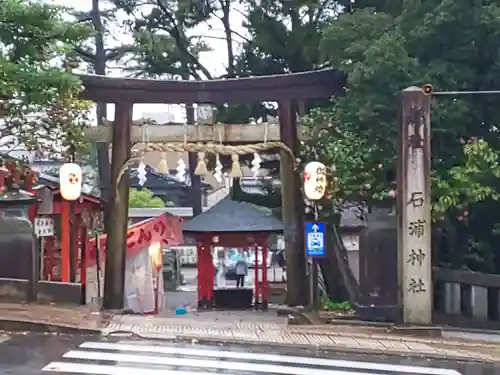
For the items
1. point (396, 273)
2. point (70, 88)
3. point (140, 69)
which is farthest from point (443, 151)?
point (140, 69)

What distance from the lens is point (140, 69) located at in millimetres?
30812

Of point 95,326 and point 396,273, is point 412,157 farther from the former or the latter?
point 95,326

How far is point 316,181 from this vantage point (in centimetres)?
1852

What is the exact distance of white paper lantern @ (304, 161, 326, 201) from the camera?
60.7ft

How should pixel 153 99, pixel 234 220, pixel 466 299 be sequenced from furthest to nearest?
Result: pixel 234 220
pixel 153 99
pixel 466 299

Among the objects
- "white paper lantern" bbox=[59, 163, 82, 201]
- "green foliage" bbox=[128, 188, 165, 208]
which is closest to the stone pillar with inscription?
"white paper lantern" bbox=[59, 163, 82, 201]

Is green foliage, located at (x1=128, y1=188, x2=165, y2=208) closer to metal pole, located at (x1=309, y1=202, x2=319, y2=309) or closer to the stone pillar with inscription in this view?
metal pole, located at (x1=309, y1=202, x2=319, y2=309)

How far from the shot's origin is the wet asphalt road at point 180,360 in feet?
36.1

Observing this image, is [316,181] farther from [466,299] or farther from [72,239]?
[72,239]

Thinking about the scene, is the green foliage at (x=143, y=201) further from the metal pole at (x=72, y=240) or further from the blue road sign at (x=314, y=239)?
the blue road sign at (x=314, y=239)

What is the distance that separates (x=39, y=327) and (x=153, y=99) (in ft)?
29.5

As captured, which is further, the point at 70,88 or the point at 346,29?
the point at 346,29

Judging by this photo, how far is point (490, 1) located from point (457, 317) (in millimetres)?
6603

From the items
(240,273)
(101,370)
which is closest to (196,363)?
(101,370)
